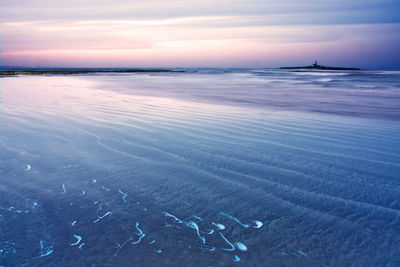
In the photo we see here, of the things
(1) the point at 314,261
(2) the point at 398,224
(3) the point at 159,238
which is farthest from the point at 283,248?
(2) the point at 398,224

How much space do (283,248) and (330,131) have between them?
4279mm

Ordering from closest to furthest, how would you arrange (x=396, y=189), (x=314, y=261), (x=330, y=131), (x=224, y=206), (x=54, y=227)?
(x=314, y=261), (x=54, y=227), (x=224, y=206), (x=396, y=189), (x=330, y=131)

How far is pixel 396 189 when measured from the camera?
118 inches

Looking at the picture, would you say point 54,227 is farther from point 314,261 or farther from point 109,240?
point 314,261

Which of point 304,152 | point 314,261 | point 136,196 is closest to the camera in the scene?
point 314,261

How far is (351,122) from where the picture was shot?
22.1ft

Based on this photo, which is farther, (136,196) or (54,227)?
(136,196)

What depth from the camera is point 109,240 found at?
2.08m

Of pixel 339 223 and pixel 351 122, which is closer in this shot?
pixel 339 223

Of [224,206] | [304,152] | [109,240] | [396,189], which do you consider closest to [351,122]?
[304,152]

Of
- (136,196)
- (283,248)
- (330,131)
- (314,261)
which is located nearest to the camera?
(314,261)

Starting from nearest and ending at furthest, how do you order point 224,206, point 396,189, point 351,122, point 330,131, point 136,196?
point 224,206 → point 136,196 → point 396,189 → point 330,131 → point 351,122

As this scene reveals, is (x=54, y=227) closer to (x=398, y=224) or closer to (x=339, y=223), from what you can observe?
(x=339, y=223)

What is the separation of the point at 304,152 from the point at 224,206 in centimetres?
212
